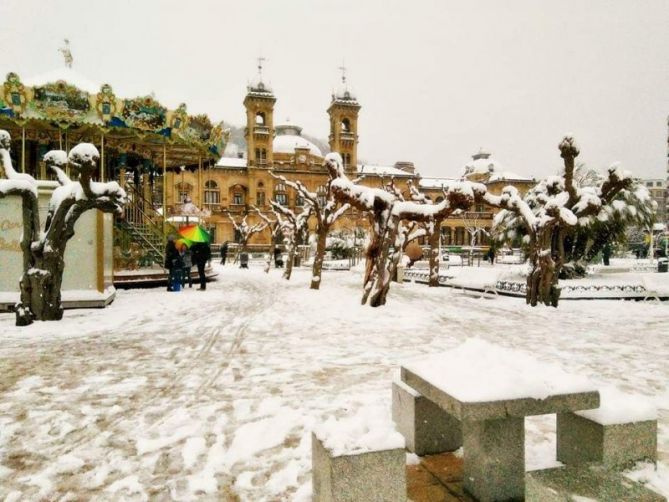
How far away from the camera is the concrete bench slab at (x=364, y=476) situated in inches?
99.3

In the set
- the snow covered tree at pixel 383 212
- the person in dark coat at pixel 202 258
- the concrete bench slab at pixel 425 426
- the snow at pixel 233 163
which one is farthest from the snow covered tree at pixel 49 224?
the snow at pixel 233 163

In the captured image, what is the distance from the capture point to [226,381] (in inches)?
221

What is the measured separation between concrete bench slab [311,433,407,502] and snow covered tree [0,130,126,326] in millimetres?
8472

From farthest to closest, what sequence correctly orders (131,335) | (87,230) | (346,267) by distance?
(346,267) < (87,230) < (131,335)

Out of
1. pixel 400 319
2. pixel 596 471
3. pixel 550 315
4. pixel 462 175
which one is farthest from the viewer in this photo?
→ pixel 462 175

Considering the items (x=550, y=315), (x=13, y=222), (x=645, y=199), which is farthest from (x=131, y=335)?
(x=645, y=199)

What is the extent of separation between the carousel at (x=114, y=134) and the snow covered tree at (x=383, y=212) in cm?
625

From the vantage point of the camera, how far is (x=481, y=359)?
3295mm

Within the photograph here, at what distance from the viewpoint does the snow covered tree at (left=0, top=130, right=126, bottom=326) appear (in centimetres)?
926

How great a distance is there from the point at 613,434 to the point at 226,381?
399cm

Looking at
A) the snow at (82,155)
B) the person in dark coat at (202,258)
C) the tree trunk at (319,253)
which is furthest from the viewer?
the tree trunk at (319,253)

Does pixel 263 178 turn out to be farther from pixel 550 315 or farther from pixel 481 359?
pixel 481 359

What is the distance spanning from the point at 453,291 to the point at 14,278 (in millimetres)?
12565

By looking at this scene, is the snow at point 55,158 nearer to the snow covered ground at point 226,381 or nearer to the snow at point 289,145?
the snow covered ground at point 226,381
